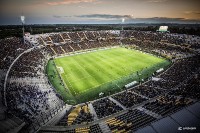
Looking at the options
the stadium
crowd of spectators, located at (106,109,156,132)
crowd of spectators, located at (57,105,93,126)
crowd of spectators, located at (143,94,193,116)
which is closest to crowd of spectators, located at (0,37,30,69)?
the stadium

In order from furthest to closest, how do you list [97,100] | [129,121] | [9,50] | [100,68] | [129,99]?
[9,50]
[100,68]
[97,100]
[129,99]
[129,121]

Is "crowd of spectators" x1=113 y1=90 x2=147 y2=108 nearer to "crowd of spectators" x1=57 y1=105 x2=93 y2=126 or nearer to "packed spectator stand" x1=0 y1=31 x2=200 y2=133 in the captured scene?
"packed spectator stand" x1=0 y1=31 x2=200 y2=133

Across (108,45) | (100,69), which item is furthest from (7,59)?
(108,45)

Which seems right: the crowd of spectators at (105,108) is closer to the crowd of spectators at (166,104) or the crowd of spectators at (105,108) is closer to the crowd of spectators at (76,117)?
the crowd of spectators at (76,117)

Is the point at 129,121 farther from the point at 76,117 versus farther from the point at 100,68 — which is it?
the point at 100,68

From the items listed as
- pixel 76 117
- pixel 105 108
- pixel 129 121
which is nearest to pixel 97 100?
pixel 105 108

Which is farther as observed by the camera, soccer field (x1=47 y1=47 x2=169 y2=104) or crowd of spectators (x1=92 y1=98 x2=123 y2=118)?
soccer field (x1=47 y1=47 x2=169 y2=104)

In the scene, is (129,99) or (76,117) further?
(129,99)

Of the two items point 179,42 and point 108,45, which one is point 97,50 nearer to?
point 108,45

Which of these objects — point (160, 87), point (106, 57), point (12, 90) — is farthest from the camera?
point (106, 57)
